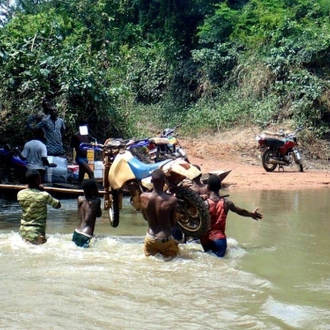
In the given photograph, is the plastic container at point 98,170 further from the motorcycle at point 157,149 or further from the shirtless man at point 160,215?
the shirtless man at point 160,215

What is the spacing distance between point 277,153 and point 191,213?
34.5 ft

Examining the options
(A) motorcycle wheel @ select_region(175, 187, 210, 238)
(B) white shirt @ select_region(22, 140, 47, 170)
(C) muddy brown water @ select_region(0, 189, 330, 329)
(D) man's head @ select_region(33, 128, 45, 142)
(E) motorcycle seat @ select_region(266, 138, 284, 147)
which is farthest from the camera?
(E) motorcycle seat @ select_region(266, 138, 284, 147)

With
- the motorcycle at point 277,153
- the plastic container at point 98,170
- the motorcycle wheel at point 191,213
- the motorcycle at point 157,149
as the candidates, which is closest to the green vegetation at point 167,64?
the motorcycle at point 157,149

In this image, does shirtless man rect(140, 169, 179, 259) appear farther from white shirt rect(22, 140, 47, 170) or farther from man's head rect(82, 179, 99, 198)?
white shirt rect(22, 140, 47, 170)

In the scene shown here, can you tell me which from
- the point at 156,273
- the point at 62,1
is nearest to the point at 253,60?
the point at 62,1

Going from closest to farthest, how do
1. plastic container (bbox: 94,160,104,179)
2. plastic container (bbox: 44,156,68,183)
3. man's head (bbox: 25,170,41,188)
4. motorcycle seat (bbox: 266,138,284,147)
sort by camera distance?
man's head (bbox: 25,170,41,188), plastic container (bbox: 44,156,68,183), plastic container (bbox: 94,160,104,179), motorcycle seat (bbox: 266,138,284,147)

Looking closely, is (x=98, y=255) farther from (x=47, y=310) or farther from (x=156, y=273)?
(x=47, y=310)

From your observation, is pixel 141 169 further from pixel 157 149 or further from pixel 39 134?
pixel 39 134

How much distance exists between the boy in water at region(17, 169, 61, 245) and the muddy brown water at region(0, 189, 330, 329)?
14cm

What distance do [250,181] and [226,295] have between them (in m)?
9.75

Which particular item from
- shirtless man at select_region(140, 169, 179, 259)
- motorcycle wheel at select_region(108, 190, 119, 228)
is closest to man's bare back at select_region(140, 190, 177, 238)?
shirtless man at select_region(140, 169, 179, 259)

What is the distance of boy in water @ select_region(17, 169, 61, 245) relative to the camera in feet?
26.2

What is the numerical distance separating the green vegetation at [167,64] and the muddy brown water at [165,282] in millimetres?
5609

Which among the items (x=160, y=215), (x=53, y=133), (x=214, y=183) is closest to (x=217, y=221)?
(x=214, y=183)
